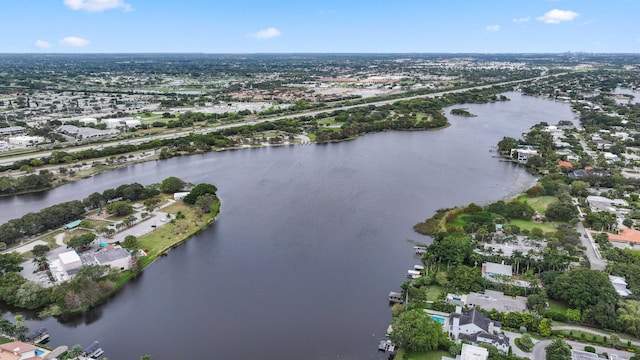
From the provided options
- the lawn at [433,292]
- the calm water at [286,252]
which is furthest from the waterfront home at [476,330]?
the calm water at [286,252]

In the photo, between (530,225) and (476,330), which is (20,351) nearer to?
(476,330)

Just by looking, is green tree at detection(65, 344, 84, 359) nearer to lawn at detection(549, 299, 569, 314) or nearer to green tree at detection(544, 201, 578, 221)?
lawn at detection(549, 299, 569, 314)

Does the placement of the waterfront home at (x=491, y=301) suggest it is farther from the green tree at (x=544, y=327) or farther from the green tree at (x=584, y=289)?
the green tree at (x=584, y=289)

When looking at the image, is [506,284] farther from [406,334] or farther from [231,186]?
[231,186]

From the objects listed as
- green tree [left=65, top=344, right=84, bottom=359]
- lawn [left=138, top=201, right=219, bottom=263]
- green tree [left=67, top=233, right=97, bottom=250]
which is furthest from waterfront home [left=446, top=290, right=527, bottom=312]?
green tree [left=67, top=233, right=97, bottom=250]

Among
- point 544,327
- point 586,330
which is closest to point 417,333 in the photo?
point 544,327

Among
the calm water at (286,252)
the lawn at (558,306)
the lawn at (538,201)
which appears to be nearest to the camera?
the calm water at (286,252)

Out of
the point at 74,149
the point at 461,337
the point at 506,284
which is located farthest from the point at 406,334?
the point at 74,149
